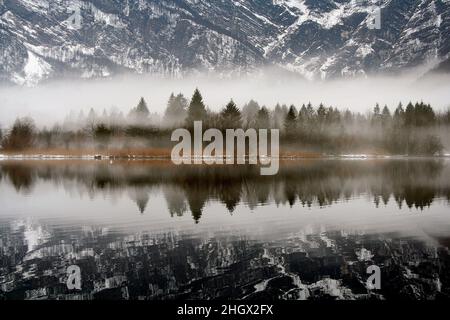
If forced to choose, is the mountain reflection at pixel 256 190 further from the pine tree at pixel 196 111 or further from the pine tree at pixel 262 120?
the pine tree at pixel 262 120

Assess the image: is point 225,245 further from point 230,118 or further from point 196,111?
point 230,118

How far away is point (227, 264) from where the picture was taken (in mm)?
24578

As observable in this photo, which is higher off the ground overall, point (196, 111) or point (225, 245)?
point (196, 111)

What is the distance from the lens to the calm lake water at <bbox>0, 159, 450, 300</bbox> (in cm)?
2122

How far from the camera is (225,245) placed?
28.6m

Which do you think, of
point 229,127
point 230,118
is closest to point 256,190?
point 229,127

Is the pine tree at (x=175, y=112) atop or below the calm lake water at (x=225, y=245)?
atop

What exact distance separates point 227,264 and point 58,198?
31.6 meters

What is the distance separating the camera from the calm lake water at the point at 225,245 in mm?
21219

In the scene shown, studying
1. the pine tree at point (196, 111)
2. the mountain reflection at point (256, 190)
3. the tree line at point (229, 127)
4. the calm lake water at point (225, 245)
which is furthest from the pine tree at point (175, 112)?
the calm lake water at point (225, 245)

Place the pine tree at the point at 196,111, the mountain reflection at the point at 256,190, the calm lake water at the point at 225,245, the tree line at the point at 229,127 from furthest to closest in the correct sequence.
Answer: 1. the tree line at the point at 229,127
2. the pine tree at the point at 196,111
3. the mountain reflection at the point at 256,190
4. the calm lake water at the point at 225,245
